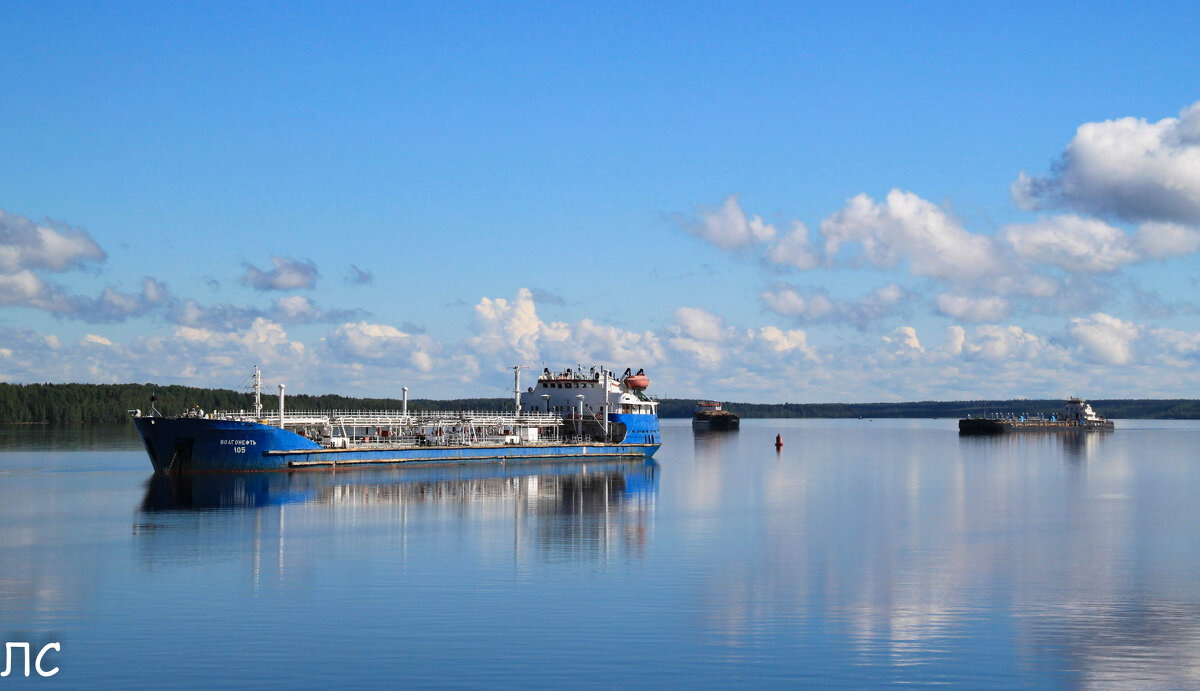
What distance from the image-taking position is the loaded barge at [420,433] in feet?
256

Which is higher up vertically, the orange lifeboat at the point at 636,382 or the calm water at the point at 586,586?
the orange lifeboat at the point at 636,382

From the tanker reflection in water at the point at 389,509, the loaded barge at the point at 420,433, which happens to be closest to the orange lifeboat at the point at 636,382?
the loaded barge at the point at 420,433

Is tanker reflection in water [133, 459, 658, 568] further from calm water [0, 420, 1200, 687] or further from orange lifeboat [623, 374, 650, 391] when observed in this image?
orange lifeboat [623, 374, 650, 391]

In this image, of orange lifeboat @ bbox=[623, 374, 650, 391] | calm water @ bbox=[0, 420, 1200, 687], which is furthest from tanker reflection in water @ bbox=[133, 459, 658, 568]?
orange lifeboat @ bbox=[623, 374, 650, 391]

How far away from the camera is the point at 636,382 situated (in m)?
115

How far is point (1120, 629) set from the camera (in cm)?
3098

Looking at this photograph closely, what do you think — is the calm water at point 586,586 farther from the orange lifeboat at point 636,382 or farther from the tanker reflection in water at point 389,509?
the orange lifeboat at point 636,382

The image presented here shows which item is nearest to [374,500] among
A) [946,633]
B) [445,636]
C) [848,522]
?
[848,522]

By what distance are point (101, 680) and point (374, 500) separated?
38553 millimetres

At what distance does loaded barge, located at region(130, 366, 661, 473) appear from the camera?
256 ft

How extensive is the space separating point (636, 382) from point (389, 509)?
5832cm

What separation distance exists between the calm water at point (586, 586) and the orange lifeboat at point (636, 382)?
4039 cm

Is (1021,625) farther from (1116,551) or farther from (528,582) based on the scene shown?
(1116,551)

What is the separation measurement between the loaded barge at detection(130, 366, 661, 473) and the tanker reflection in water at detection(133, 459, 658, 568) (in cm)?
138
